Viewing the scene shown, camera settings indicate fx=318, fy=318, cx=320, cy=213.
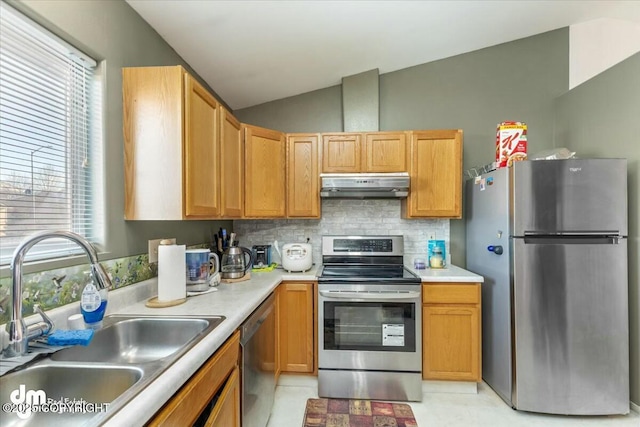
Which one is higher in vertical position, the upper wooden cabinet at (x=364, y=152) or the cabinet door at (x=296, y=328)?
the upper wooden cabinet at (x=364, y=152)

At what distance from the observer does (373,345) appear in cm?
226

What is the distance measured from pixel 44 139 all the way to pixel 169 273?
76 cm

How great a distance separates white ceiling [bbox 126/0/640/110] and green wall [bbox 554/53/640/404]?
0.55m

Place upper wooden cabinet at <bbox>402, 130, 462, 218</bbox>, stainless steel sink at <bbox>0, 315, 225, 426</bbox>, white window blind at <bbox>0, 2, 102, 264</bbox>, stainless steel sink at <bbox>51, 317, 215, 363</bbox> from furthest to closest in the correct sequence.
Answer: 1. upper wooden cabinet at <bbox>402, 130, 462, 218</bbox>
2. stainless steel sink at <bbox>51, 317, 215, 363</bbox>
3. white window blind at <bbox>0, 2, 102, 264</bbox>
4. stainless steel sink at <bbox>0, 315, 225, 426</bbox>

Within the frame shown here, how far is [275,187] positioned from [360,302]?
115cm

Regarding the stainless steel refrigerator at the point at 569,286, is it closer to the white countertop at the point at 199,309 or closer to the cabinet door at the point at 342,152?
the white countertop at the point at 199,309

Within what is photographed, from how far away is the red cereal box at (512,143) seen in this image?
7.57 feet

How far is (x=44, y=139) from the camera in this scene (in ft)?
4.20

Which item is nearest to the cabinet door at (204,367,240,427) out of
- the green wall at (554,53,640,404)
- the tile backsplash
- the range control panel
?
the range control panel

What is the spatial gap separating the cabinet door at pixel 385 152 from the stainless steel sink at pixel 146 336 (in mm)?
1834

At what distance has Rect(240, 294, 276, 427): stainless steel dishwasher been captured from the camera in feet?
4.97

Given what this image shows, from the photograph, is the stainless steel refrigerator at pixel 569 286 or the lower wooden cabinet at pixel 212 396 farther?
the stainless steel refrigerator at pixel 569 286

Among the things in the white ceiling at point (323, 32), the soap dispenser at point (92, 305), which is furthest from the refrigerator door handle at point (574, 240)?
the soap dispenser at point (92, 305)

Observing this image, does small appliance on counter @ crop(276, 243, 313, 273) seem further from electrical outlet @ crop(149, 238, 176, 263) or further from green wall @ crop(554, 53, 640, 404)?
green wall @ crop(554, 53, 640, 404)
